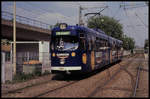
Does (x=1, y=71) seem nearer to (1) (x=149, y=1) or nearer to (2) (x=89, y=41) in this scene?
(2) (x=89, y=41)

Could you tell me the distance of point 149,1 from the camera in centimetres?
1560

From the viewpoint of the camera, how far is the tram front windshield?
42.0 feet

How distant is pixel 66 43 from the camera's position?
1293 centimetres

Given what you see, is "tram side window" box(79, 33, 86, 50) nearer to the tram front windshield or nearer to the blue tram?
the blue tram

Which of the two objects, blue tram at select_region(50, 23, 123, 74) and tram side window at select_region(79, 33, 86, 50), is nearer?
blue tram at select_region(50, 23, 123, 74)

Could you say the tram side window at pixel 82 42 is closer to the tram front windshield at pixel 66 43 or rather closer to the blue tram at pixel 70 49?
the blue tram at pixel 70 49

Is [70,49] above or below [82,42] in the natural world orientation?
Result: below

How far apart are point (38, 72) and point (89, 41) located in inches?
173

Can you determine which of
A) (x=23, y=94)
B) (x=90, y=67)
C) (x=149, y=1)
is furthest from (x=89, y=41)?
(x=23, y=94)

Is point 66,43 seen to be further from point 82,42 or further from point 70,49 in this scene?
point 82,42

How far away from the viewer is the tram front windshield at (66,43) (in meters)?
12.8

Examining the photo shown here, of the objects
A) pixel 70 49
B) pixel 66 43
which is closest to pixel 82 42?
pixel 70 49

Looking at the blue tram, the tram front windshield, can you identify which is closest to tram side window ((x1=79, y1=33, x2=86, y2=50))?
the blue tram

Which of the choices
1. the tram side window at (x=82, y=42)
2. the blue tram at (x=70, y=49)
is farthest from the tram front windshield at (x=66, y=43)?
the tram side window at (x=82, y=42)
